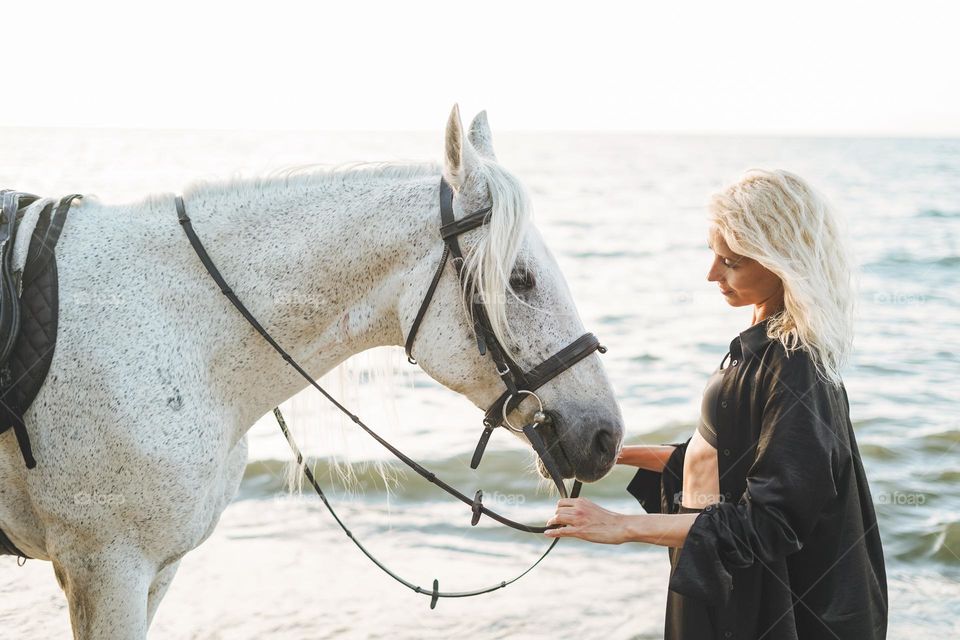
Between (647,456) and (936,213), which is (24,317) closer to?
(647,456)

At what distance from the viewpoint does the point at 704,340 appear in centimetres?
1126

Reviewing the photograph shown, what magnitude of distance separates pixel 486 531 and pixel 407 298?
3709 mm

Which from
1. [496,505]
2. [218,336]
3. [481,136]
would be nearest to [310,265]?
[218,336]

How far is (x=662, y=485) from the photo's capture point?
9.62ft

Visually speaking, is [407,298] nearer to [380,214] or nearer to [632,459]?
[380,214]

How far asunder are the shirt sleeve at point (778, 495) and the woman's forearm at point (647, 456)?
69 cm

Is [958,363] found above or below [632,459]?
below

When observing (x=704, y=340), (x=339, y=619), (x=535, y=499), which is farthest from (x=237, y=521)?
(x=704, y=340)

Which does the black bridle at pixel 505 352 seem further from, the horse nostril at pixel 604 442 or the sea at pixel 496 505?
the sea at pixel 496 505

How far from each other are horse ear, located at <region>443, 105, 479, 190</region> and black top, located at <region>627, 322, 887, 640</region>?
956 mm

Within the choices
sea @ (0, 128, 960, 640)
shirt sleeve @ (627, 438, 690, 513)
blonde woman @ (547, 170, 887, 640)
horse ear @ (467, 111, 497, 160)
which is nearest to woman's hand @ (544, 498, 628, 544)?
blonde woman @ (547, 170, 887, 640)

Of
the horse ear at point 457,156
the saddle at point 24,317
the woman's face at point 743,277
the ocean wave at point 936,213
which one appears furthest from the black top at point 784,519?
the ocean wave at point 936,213

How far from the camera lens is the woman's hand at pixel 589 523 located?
2.29 meters

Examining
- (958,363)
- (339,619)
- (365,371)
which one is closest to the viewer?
(365,371)
